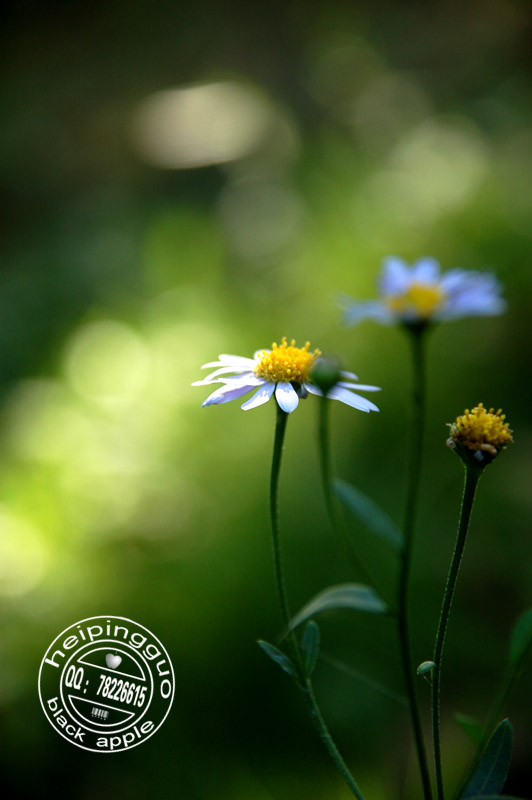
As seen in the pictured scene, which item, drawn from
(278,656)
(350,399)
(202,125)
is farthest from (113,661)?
(202,125)

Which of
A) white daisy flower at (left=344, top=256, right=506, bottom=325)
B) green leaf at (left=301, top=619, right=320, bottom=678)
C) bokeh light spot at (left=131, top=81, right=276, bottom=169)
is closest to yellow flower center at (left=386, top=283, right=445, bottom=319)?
white daisy flower at (left=344, top=256, right=506, bottom=325)

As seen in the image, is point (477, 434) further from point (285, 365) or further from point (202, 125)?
point (202, 125)

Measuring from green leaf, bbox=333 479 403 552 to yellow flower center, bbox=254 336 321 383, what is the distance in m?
0.08

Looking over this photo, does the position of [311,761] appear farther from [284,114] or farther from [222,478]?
[284,114]

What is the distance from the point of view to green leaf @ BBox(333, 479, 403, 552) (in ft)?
1.45

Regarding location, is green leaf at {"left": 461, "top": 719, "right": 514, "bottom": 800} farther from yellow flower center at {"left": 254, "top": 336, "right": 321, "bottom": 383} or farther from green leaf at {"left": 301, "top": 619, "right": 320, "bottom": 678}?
yellow flower center at {"left": 254, "top": 336, "right": 321, "bottom": 383}

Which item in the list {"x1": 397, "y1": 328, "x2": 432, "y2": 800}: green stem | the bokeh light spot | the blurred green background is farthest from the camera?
the bokeh light spot

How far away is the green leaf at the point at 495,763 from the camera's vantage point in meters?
0.38

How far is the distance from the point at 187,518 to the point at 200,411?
0.68 ft

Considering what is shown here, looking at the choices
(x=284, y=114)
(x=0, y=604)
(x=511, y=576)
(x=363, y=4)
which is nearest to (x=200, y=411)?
(x=0, y=604)

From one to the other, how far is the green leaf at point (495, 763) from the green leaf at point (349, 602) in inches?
3.7

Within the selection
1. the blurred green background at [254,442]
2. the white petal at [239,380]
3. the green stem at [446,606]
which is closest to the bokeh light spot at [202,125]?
the blurred green background at [254,442]

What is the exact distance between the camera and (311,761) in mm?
828

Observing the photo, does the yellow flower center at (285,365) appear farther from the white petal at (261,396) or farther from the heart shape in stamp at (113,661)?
the heart shape in stamp at (113,661)
